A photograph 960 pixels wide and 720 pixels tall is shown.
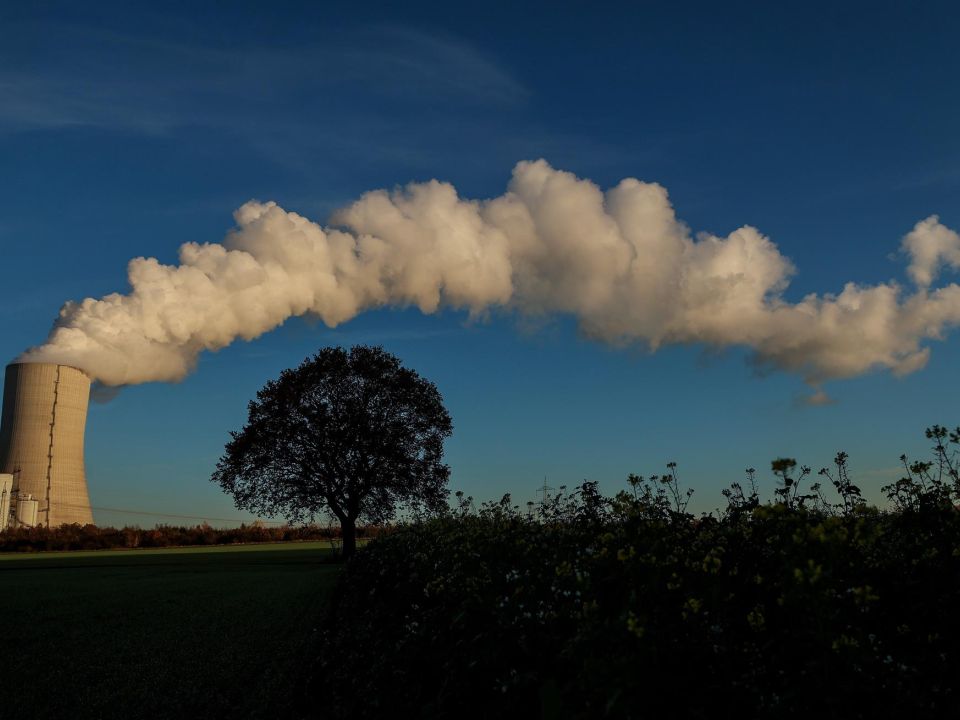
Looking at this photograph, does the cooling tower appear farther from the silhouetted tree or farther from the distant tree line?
the silhouetted tree

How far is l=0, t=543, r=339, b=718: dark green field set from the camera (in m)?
8.01

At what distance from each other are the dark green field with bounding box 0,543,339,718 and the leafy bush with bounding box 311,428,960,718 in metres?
1.76

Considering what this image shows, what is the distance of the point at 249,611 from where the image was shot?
13523mm

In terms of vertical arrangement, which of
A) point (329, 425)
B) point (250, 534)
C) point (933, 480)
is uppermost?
point (329, 425)

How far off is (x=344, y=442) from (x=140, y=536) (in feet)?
90.4

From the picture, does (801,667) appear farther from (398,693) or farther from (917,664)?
(398,693)

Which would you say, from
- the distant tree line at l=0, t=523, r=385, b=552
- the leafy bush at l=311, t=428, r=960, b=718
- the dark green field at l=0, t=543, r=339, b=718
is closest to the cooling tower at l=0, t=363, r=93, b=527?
the distant tree line at l=0, t=523, r=385, b=552

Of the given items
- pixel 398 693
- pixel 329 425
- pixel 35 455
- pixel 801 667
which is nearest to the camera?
pixel 801 667

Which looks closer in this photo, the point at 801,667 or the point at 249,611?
the point at 801,667

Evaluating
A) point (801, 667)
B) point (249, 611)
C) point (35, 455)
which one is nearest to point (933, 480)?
point (801, 667)

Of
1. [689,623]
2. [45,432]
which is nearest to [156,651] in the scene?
[689,623]

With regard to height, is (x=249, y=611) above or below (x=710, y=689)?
below

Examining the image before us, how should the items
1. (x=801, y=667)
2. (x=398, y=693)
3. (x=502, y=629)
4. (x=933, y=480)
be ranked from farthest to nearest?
(x=933, y=480) → (x=398, y=693) → (x=502, y=629) → (x=801, y=667)

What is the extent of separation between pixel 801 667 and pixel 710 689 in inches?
19.0
